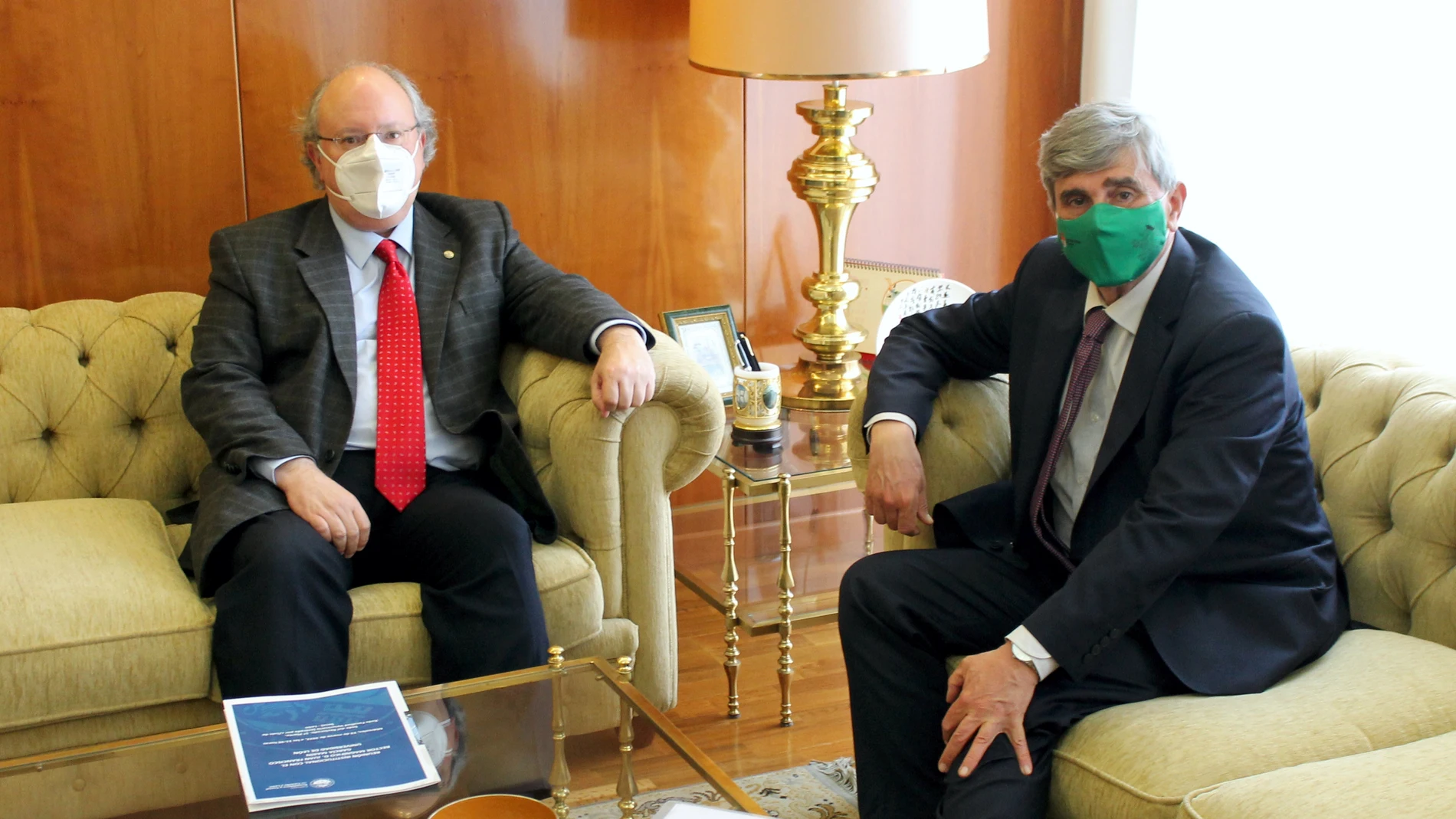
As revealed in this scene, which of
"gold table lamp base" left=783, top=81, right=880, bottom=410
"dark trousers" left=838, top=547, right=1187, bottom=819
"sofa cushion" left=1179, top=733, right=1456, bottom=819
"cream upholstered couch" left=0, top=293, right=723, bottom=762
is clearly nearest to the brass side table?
"cream upholstered couch" left=0, top=293, right=723, bottom=762

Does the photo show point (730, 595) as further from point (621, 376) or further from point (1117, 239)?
point (1117, 239)

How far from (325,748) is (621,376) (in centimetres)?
84

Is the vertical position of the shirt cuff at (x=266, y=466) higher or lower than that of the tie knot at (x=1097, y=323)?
lower

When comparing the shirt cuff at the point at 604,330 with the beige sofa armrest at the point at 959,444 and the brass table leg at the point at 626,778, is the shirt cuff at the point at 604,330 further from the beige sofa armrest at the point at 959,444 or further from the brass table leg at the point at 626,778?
the brass table leg at the point at 626,778

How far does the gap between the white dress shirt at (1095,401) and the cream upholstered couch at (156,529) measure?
63cm

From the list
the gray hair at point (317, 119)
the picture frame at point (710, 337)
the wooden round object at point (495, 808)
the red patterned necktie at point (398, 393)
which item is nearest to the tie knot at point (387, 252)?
the red patterned necktie at point (398, 393)

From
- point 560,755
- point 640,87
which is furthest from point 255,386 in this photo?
point 640,87

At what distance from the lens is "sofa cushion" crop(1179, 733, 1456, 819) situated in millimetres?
1346

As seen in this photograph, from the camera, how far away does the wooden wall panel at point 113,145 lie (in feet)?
8.16

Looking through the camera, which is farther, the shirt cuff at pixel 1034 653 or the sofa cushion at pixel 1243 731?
the shirt cuff at pixel 1034 653

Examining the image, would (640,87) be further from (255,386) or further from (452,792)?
(452,792)

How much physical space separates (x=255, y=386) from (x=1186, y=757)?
1528mm

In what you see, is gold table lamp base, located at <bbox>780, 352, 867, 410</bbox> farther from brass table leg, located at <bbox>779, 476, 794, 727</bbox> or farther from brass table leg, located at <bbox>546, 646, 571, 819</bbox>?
brass table leg, located at <bbox>546, 646, 571, 819</bbox>

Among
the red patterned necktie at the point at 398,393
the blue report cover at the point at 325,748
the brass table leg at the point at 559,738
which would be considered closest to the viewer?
the blue report cover at the point at 325,748
